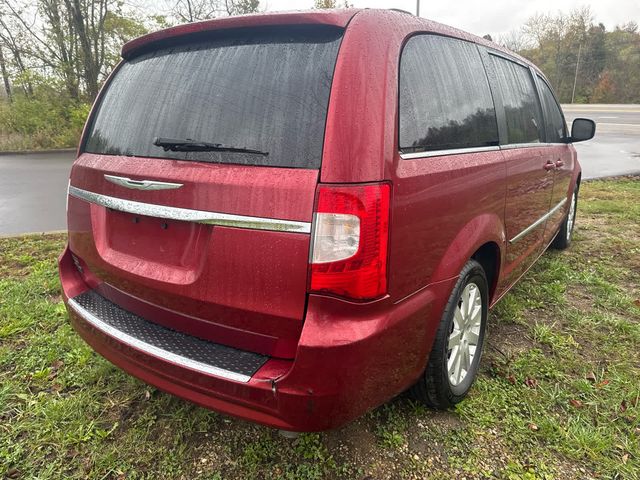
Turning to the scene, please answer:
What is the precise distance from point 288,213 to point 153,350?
2.65ft

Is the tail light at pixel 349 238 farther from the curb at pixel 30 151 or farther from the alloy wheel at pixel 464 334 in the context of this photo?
the curb at pixel 30 151

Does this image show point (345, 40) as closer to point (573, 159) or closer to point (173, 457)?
point (173, 457)

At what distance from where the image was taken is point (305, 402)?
1434 millimetres

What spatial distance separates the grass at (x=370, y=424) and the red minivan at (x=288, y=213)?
279mm

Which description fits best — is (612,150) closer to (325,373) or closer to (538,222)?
(538,222)

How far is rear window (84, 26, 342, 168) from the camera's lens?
1.47 m

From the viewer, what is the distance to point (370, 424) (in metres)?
2.08

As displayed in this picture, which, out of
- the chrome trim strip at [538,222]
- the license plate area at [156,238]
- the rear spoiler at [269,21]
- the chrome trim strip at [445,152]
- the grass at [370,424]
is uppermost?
the rear spoiler at [269,21]

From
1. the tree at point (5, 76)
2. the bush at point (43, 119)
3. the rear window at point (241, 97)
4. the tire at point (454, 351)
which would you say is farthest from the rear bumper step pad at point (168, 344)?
the tree at point (5, 76)

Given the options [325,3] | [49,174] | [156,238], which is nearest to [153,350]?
[156,238]

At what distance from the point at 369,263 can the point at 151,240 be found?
0.88 metres

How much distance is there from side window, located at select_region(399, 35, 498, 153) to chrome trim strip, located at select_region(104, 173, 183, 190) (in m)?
0.86

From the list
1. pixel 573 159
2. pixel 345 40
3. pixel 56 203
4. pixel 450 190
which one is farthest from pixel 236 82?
pixel 56 203

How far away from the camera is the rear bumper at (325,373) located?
4.64 ft
